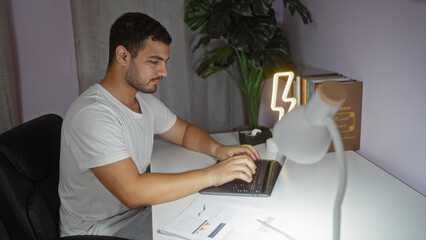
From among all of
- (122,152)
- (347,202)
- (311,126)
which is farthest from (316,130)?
(122,152)

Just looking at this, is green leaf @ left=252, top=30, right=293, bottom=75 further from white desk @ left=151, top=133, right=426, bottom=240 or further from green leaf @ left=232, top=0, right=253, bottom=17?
white desk @ left=151, top=133, right=426, bottom=240

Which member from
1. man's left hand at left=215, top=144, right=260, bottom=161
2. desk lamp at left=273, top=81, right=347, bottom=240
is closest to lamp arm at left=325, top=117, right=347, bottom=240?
desk lamp at left=273, top=81, right=347, bottom=240

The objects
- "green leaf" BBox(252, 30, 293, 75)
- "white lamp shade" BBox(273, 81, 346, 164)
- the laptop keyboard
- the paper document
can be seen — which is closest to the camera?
"white lamp shade" BBox(273, 81, 346, 164)

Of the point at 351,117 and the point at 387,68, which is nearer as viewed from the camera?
the point at 387,68

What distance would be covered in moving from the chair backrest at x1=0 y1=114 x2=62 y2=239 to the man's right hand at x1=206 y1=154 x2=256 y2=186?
0.54 m

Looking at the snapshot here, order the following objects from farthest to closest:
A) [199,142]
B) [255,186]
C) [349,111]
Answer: [199,142] < [349,111] < [255,186]

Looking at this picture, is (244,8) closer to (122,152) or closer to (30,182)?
(122,152)

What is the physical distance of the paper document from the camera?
960 millimetres

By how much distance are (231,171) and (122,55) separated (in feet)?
1.92

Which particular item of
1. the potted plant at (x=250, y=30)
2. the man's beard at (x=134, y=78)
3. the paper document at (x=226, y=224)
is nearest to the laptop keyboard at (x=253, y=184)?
the paper document at (x=226, y=224)

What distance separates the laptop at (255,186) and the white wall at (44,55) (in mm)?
1599

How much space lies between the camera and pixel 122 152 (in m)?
1.17

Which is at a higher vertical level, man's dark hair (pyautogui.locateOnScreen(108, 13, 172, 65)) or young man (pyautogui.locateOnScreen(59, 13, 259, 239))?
man's dark hair (pyautogui.locateOnScreen(108, 13, 172, 65))

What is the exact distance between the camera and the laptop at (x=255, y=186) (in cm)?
119
